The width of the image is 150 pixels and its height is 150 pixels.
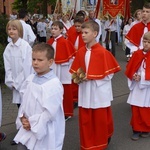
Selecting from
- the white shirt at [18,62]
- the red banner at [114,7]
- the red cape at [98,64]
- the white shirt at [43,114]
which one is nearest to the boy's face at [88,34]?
the red cape at [98,64]

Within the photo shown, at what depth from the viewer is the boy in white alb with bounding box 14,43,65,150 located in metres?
3.19

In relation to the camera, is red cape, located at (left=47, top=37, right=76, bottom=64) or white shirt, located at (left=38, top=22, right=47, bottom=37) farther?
white shirt, located at (left=38, top=22, right=47, bottom=37)

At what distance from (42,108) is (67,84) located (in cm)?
272

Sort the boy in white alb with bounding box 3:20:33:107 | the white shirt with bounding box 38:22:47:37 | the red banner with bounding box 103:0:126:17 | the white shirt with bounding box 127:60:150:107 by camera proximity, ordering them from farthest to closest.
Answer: the white shirt with bounding box 38:22:47:37, the red banner with bounding box 103:0:126:17, the white shirt with bounding box 127:60:150:107, the boy in white alb with bounding box 3:20:33:107

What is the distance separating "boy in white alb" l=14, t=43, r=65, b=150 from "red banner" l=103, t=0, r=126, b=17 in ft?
22.9

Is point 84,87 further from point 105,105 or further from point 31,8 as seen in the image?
point 31,8

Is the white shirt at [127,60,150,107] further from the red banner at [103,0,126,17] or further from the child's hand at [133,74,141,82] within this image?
the red banner at [103,0,126,17]

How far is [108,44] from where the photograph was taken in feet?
44.8

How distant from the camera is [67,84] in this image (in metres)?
5.93

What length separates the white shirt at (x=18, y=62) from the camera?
4629 millimetres

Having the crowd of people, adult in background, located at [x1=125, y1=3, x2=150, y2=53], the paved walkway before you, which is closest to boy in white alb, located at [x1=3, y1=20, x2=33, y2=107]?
the crowd of people

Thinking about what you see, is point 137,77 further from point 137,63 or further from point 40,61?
point 40,61

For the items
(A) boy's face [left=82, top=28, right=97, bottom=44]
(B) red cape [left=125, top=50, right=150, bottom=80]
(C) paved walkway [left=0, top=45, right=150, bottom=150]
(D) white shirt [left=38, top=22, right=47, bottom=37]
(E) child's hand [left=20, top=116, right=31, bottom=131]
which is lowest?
(C) paved walkway [left=0, top=45, right=150, bottom=150]

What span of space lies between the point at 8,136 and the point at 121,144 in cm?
174
